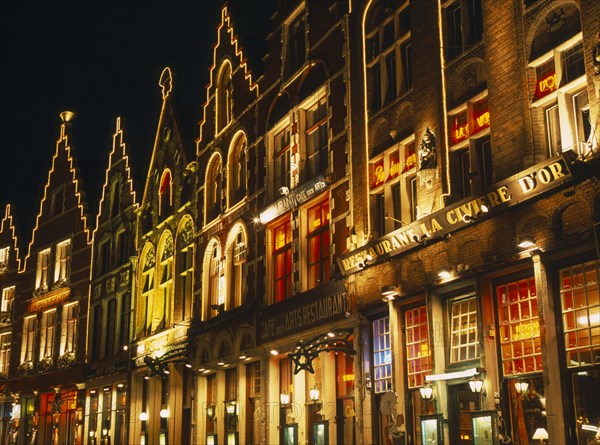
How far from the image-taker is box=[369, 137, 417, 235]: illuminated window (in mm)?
19844

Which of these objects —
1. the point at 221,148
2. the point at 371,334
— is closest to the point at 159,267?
the point at 221,148

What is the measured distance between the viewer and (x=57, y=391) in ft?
127

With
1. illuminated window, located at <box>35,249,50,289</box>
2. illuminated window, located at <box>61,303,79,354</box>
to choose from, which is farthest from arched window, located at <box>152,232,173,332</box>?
illuminated window, located at <box>35,249,50,289</box>

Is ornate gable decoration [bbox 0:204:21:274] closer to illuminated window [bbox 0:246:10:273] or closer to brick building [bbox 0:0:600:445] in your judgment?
illuminated window [bbox 0:246:10:273]

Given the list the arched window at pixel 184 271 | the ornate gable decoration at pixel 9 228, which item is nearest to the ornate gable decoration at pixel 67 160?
the ornate gable decoration at pixel 9 228

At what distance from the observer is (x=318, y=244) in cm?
2367

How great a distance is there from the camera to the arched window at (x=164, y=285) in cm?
3319

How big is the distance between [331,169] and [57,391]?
2160 cm

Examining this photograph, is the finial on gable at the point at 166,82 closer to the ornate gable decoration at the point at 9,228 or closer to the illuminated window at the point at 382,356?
the ornate gable decoration at the point at 9,228

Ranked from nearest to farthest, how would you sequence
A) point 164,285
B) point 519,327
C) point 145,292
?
point 519,327, point 164,285, point 145,292

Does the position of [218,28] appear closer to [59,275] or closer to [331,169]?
[331,169]

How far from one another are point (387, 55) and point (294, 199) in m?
4.96

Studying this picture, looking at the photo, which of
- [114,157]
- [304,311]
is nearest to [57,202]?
[114,157]

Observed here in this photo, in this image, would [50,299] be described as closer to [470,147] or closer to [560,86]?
[470,147]
